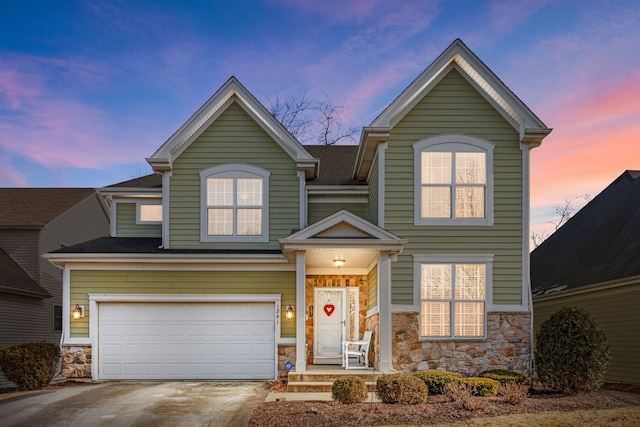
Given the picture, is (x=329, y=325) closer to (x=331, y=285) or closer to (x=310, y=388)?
(x=331, y=285)

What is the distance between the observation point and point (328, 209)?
52.5ft

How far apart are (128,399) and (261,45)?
44.1 ft

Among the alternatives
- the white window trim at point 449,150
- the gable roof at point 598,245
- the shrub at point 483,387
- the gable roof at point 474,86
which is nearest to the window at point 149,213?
the gable roof at point 474,86

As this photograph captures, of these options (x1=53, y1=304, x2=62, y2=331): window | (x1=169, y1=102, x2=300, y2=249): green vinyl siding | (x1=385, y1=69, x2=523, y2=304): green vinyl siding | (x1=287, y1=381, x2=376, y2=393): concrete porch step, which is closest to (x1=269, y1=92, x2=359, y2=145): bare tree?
(x1=53, y1=304, x2=62, y2=331): window

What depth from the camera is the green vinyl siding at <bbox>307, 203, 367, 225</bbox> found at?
1598cm

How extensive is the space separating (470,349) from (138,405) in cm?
734

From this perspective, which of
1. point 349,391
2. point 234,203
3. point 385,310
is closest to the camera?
point 349,391

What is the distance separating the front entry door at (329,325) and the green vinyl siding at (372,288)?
2.60 feet

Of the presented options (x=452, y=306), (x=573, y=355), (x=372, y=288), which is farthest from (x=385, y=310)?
(x=573, y=355)

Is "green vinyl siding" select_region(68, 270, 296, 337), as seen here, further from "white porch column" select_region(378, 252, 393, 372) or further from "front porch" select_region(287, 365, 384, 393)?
"white porch column" select_region(378, 252, 393, 372)

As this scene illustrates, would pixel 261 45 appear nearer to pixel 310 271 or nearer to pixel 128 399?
pixel 310 271

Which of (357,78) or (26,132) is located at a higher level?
(357,78)

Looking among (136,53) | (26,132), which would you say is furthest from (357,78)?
(26,132)

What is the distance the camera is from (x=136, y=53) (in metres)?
19.9
